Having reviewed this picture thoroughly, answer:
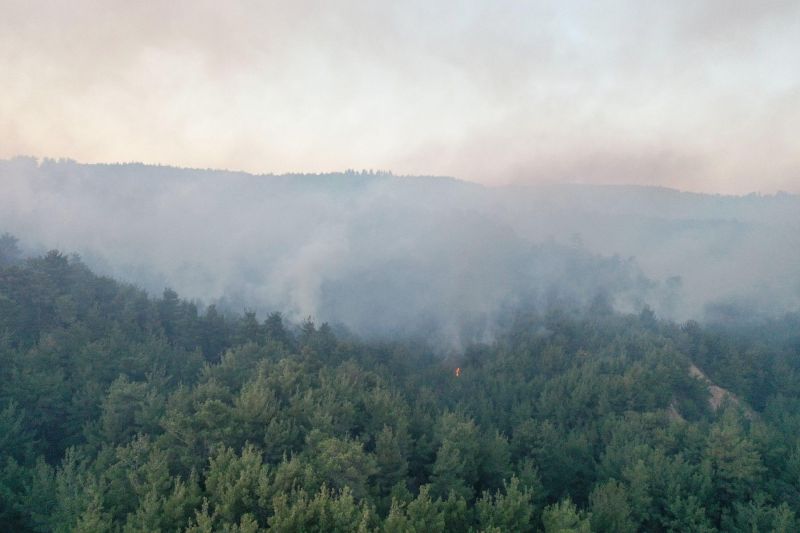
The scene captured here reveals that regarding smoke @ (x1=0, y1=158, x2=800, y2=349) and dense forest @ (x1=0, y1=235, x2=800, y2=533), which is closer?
dense forest @ (x1=0, y1=235, x2=800, y2=533)

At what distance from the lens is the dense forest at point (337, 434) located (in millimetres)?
21438

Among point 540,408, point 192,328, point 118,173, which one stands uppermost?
point 118,173

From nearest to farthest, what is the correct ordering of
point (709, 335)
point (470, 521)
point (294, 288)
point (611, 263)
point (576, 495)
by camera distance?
1. point (470, 521)
2. point (576, 495)
3. point (709, 335)
4. point (294, 288)
5. point (611, 263)

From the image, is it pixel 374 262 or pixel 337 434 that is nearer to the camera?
pixel 337 434

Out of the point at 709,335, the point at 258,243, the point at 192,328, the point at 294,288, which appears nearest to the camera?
the point at 192,328

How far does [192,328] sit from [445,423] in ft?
132

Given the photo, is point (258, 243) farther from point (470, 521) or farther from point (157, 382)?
point (470, 521)

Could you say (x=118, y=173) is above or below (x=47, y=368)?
above

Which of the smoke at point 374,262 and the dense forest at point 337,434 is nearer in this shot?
the dense forest at point 337,434

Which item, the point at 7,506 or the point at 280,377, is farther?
the point at 280,377

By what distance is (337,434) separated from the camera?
32.2m

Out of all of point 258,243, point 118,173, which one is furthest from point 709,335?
point 118,173

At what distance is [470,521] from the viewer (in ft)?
75.4

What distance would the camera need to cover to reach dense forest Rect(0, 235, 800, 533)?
2144 cm
